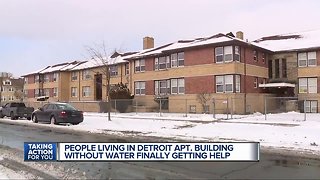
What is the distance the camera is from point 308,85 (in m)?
36.7

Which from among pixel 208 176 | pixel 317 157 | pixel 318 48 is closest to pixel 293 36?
pixel 318 48

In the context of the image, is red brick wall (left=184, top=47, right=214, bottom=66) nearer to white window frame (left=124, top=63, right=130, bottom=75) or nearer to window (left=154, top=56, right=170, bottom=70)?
window (left=154, top=56, right=170, bottom=70)

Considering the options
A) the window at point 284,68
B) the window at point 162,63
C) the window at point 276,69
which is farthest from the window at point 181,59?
the window at point 284,68

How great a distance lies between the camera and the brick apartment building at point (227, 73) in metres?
34.2

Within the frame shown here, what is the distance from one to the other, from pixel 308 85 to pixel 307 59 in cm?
255

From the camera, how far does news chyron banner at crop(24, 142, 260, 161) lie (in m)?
7.75

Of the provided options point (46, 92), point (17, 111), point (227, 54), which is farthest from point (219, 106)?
point (46, 92)

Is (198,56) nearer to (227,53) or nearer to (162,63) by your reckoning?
(227,53)

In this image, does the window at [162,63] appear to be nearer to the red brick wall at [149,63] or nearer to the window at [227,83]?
the red brick wall at [149,63]

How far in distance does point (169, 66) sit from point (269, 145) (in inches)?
1027

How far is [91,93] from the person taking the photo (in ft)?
186

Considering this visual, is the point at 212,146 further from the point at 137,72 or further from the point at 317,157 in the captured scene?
the point at 137,72

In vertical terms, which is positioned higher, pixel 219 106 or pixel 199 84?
pixel 199 84

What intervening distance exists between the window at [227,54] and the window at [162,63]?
6.82 m
